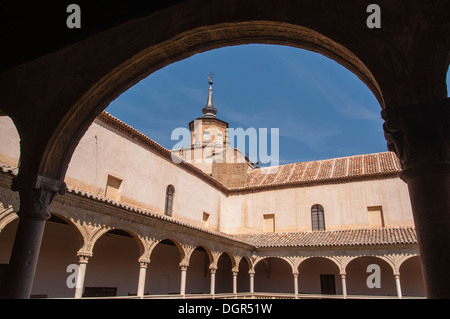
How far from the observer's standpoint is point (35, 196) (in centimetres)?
406

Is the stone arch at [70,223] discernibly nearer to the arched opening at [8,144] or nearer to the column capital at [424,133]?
the arched opening at [8,144]

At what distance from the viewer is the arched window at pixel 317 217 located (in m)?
21.2

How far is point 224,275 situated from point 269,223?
457 cm

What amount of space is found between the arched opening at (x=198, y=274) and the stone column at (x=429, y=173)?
17.3 m

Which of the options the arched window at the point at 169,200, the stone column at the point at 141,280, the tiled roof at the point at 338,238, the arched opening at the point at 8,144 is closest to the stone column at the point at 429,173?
the arched opening at the point at 8,144

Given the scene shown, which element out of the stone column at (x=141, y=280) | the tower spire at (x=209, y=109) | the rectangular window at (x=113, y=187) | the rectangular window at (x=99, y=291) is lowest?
the rectangular window at (x=99, y=291)

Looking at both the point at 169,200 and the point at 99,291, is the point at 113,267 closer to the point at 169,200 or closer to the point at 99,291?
the point at 99,291

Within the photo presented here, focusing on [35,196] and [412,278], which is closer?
[35,196]

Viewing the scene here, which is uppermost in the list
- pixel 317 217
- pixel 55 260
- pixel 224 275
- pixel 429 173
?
pixel 317 217

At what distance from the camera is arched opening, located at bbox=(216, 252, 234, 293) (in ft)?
73.7

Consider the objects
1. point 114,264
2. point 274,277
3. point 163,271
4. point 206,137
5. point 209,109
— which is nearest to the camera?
point 114,264

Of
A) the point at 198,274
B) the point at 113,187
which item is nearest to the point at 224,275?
the point at 198,274

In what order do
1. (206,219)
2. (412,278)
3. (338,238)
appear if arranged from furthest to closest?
(206,219)
(338,238)
(412,278)

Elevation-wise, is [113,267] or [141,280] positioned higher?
[113,267]
